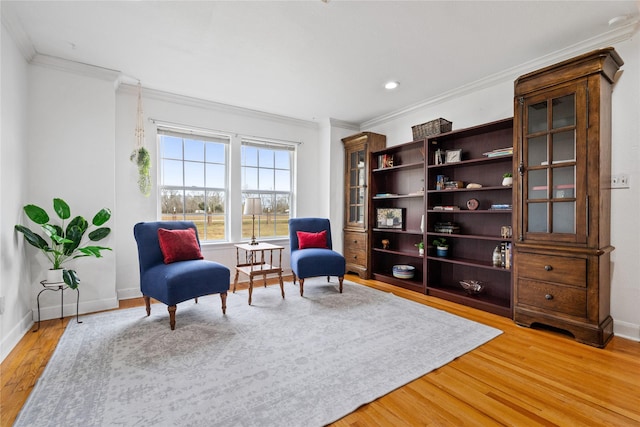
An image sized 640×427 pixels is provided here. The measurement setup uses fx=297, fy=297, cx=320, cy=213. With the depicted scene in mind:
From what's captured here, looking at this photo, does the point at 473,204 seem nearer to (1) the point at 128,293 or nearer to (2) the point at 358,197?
(2) the point at 358,197

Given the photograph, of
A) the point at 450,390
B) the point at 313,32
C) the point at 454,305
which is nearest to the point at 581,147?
the point at 454,305

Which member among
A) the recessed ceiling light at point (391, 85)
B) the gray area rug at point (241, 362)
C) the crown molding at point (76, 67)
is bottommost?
the gray area rug at point (241, 362)

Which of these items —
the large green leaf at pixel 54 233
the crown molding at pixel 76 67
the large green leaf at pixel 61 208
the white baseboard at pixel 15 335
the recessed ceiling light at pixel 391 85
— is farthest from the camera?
the recessed ceiling light at pixel 391 85

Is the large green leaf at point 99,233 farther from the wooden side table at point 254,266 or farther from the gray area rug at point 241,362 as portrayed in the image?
the wooden side table at point 254,266

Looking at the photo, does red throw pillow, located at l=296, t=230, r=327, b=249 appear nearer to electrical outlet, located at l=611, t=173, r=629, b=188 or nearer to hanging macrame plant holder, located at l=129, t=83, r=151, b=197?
hanging macrame plant holder, located at l=129, t=83, r=151, b=197

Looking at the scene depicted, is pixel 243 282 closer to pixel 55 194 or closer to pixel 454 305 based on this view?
pixel 55 194

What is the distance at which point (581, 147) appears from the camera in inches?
94.3

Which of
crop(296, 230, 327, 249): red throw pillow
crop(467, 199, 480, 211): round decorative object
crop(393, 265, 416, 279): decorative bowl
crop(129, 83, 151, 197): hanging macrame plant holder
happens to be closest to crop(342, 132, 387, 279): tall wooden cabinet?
crop(393, 265, 416, 279): decorative bowl

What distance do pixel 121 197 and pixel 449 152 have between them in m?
4.03

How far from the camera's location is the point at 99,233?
3.03 metres

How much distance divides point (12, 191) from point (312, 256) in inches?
110

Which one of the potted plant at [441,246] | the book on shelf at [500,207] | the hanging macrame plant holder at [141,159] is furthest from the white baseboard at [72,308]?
the book on shelf at [500,207]

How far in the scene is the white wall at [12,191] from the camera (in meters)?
2.26

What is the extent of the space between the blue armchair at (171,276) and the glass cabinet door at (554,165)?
2.93m
